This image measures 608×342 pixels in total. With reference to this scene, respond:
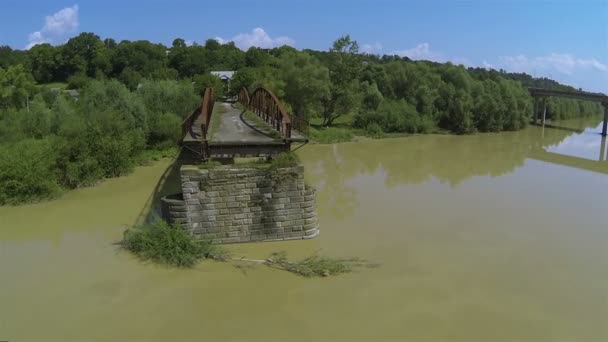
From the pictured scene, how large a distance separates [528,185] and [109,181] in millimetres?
20941

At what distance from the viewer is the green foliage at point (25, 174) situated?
57.7 feet

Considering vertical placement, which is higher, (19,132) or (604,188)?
(19,132)

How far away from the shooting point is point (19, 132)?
23.0 m

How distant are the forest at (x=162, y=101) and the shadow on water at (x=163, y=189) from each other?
2.09m

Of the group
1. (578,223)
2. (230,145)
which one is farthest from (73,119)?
(578,223)

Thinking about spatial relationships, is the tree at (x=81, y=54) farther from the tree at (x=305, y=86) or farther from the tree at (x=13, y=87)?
the tree at (x=305, y=86)

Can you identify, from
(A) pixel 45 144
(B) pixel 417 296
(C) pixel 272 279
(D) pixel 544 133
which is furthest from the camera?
(D) pixel 544 133

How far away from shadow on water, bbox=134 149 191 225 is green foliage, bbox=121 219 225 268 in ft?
3.15

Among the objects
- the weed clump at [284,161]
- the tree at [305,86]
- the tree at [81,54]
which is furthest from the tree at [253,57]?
the weed clump at [284,161]

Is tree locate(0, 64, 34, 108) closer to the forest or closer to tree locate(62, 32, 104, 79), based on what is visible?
the forest

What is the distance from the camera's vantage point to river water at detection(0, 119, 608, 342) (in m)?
9.38

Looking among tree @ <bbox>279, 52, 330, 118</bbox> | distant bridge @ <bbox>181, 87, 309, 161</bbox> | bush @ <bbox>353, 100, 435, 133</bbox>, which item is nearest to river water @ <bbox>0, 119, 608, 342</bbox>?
distant bridge @ <bbox>181, 87, 309, 161</bbox>

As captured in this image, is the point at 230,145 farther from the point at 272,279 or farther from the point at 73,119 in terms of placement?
the point at 73,119

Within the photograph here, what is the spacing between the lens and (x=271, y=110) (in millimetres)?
19188
